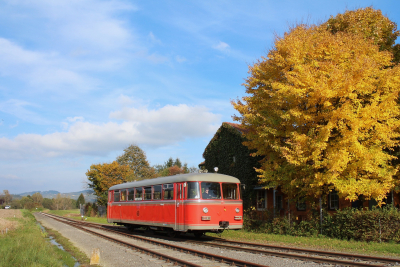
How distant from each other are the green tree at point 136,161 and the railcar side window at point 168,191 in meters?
53.7

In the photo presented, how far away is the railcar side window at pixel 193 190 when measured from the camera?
49.6 feet

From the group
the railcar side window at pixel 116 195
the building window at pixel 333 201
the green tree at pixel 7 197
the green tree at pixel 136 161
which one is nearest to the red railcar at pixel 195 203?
the railcar side window at pixel 116 195

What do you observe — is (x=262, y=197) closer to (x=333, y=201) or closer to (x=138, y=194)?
(x=333, y=201)

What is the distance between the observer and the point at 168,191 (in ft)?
54.5

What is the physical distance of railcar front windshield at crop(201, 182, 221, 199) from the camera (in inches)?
604

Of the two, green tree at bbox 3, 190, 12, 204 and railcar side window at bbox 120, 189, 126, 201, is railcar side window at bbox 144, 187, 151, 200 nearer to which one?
railcar side window at bbox 120, 189, 126, 201

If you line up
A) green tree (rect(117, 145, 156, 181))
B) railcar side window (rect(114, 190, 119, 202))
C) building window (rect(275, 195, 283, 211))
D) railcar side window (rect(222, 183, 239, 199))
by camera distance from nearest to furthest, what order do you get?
railcar side window (rect(222, 183, 239, 199)), railcar side window (rect(114, 190, 119, 202)), building window (rect(275, 195, 283, 211)), green tree (rect(117, 145, 156, 181))

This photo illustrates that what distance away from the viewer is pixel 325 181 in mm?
15328

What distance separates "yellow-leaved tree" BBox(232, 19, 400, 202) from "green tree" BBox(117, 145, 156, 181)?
5453 cm

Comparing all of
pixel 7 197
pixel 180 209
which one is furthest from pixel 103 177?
pixel 7 197

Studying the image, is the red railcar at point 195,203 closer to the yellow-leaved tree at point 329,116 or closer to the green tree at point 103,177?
the yellow-leaved tree at point 329,116

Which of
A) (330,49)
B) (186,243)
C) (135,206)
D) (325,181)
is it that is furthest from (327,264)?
(135,206)

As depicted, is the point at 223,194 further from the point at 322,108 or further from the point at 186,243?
the point at 322,108

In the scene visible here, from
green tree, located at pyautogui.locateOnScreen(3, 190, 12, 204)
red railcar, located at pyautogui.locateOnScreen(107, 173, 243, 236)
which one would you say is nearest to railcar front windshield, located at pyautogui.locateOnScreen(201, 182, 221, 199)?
red railcar, located at pyautogui.locateOnScreen(107, 173, 243, 236)
